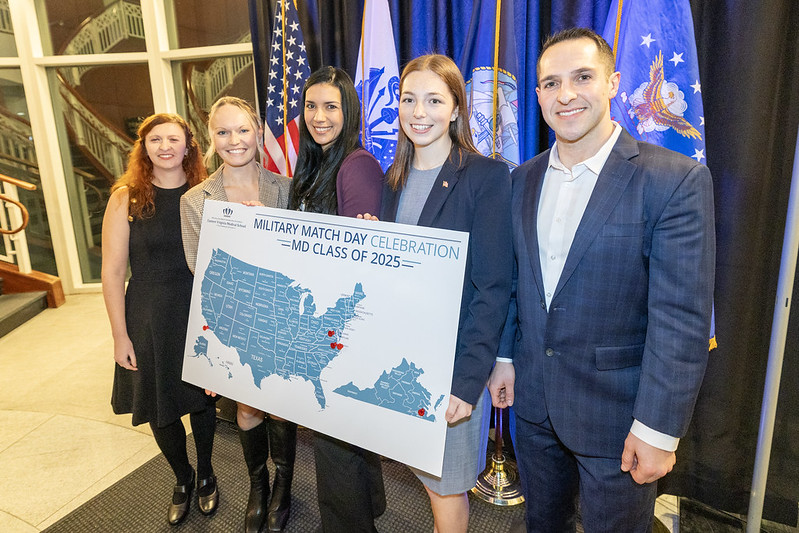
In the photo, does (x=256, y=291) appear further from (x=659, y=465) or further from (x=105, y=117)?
(x=105, y=117)

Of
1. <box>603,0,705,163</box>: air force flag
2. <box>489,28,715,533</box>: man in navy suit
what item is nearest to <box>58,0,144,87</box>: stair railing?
<box>603,0,705,163</box>: air force flag

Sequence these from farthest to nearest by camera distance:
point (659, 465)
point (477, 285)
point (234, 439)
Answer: point (234, 439)
point (477, 285)
point (659, 465)

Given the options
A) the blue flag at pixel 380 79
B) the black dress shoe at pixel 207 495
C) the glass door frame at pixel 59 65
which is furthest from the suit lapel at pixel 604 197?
the glass door frame at pixel 59 65

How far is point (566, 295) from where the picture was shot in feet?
4.20

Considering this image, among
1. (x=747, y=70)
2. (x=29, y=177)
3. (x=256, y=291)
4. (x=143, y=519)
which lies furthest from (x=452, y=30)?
(x=29, y=177)

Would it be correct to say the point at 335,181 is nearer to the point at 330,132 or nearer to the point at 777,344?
the point at 330,132

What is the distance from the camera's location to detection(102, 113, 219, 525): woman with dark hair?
6.44ft

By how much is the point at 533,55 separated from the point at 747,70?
88 centimetres

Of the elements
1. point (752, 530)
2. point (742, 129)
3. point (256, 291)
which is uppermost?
point (742, 129)

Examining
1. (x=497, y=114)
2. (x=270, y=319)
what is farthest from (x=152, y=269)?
(x=497, y=114)

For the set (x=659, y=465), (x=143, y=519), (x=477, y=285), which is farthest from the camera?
(x=143, y=519)

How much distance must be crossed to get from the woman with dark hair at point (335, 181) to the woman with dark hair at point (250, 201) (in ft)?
0.65

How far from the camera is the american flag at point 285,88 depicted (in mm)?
2953

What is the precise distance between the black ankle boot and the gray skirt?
0.84 meters
